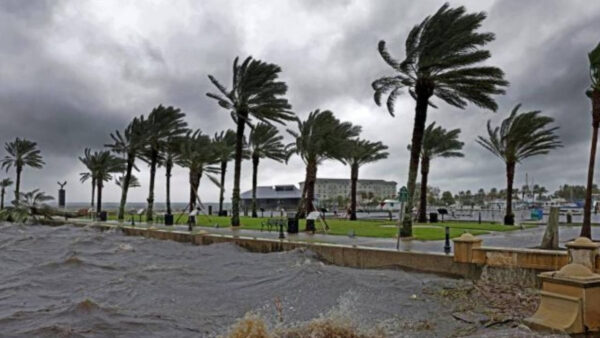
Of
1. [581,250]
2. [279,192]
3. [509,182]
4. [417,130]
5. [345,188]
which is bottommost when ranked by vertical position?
[581,250]

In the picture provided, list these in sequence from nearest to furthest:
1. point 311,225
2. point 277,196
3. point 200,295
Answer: point 200,295
point 311,225
point 277,196

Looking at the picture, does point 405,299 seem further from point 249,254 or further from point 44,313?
point 249,254

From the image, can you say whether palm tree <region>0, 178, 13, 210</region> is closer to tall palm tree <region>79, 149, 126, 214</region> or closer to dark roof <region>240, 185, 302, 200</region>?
tall palm tree <region>79, 149, 126, 214</region>

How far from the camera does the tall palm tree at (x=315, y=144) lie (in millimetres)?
38000

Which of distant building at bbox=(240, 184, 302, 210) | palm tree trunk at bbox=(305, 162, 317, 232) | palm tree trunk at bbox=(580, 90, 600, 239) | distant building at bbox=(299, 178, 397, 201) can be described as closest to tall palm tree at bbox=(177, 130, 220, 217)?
palm tree trunk at bbox=(305, 162, 317, 232)

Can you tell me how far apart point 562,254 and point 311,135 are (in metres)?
27.9

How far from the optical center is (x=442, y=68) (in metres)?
20.8

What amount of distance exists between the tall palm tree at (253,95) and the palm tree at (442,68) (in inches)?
403

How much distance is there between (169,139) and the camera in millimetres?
42719

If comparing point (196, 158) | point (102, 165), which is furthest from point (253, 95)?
point (102, 165)

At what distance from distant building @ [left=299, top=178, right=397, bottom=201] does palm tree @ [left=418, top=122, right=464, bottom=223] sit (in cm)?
10822

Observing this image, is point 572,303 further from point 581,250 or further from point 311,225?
point 311,225

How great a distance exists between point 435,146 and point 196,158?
880 inches

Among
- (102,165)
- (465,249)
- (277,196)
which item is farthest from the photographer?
(277,196)
